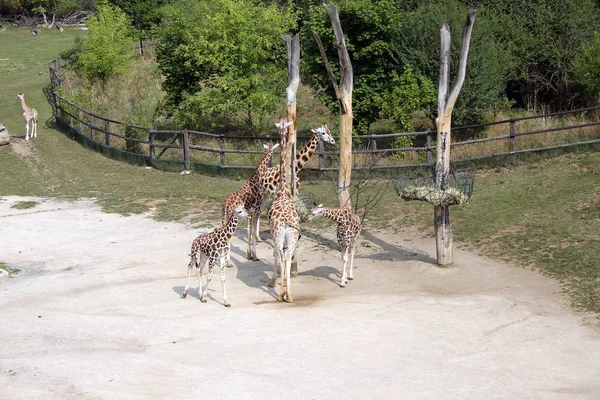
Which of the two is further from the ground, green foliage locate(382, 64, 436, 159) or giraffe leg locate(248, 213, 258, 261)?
green foliage locate(382, 64, 436, 159)

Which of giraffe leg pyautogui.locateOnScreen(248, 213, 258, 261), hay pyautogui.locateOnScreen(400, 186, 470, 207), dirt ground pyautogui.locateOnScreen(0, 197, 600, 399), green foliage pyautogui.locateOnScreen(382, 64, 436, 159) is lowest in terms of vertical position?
dirt ground pyautogui.locateOnScreen(0, 197, 600, 399)

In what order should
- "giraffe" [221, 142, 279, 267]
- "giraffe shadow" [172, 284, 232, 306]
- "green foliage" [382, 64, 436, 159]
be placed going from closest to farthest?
1. "giraffe shadow" [172, 284, 232, 306]
2. "giraffe" [221, 142, 279, 267]
3. "green foliage" [382, 64, 436, 159]

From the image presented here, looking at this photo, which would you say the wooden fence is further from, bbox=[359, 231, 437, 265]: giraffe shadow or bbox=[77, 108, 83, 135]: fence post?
bbox=[359, 231, 437, 265]: giraffe shadow

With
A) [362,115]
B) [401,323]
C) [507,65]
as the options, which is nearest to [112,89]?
[362,115]

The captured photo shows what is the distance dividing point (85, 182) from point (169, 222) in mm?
5845

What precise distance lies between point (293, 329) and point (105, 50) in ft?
84.5

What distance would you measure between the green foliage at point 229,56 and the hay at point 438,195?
13.6 metres

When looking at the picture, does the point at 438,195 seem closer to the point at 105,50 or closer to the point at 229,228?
the point at 229,228

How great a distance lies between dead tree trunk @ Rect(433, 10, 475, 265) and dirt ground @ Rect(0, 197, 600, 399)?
60 centimetres

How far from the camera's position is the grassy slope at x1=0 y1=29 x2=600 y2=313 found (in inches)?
643

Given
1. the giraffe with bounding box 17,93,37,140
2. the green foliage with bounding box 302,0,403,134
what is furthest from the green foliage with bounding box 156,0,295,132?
the giraffe with bounding box 17,93,37,140

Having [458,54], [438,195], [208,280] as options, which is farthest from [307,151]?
[458,54]

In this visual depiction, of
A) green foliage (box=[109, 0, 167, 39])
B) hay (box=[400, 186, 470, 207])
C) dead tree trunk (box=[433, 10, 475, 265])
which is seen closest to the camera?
hay (box=[400, 186, 470, 207])

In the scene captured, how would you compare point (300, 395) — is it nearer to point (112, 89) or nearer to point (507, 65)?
point (507, 65)
